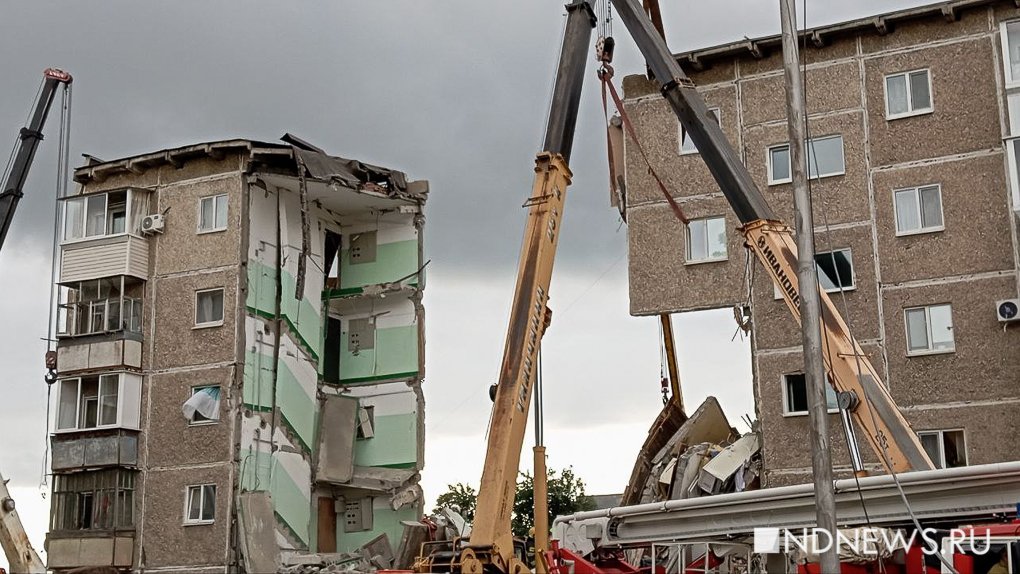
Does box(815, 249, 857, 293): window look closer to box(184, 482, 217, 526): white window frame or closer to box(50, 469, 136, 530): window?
box(184, 482, 217, 526): white window frame

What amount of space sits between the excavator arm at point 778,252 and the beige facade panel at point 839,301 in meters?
7.20

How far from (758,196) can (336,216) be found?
2167 cm

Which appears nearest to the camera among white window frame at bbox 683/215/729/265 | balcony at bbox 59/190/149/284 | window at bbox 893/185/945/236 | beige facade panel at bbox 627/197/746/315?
window at bbox 893/185/945/236

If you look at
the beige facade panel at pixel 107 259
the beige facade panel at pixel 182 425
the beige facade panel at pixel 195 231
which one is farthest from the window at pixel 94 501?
the beige facade panel at pixel 195 231

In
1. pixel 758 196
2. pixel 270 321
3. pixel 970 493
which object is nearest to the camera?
pixel 970 493

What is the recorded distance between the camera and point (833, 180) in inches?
1280

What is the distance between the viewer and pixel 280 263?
39688mm

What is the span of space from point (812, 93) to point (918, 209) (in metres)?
4.36

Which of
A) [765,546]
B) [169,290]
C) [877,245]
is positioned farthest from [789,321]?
[169,290]

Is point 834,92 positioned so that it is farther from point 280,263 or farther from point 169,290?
point 169,290

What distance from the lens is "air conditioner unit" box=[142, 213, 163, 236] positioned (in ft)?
131

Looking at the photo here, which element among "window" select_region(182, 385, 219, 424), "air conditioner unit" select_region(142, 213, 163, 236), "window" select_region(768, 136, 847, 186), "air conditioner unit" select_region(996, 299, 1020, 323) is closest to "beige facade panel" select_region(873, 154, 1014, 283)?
"air conditioner unit" select_region(996, 299, 1020, 323)

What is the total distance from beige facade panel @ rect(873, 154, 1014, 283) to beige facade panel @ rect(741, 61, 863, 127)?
2.47m

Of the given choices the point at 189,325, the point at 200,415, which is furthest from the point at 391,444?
the point at 189,325
